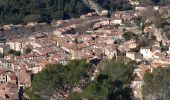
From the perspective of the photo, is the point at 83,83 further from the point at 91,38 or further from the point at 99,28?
the point at 99,28

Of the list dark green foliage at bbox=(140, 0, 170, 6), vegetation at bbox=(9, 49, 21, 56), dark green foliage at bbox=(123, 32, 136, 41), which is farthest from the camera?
dark green foliage at bbox=(140, 0, 170, 6)

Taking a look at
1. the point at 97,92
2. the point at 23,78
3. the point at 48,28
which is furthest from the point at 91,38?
the point at 97,92

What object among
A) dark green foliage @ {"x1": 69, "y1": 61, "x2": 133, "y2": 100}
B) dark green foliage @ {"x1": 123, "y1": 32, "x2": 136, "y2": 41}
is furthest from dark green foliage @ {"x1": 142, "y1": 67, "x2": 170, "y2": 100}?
dark green foliage @ {"x1": 123, "y1": 32, "x2": 136, "y2": 41}

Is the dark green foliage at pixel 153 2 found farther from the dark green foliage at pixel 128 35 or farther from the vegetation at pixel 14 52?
the vegetation at pixel 14 52

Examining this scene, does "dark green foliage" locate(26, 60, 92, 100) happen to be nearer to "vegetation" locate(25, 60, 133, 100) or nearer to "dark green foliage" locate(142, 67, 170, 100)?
"vegetation" locate(25, 60, 133, 100)

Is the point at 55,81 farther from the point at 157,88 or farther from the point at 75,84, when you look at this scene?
the point at 157,88

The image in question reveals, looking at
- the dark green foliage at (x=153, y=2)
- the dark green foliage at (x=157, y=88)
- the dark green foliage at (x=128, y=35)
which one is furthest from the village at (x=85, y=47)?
the dark green foliage at (x=157, y=88)
